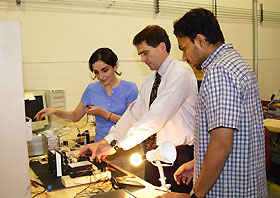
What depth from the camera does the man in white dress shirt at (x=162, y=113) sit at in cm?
186

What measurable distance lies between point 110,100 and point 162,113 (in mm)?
786

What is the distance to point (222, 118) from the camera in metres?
1.21

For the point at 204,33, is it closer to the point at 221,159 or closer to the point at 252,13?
the point at 221,159

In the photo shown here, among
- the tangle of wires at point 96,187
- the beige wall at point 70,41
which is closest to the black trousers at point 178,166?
the tangle of wires at point 96,187

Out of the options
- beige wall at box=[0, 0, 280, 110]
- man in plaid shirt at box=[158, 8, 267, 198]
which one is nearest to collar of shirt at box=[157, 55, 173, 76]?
man in plaid shirt at box=[158, 8, 267, 198]

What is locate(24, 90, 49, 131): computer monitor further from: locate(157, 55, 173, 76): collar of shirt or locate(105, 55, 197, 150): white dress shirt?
locate(157, 55, 173, 76): collar of shirt

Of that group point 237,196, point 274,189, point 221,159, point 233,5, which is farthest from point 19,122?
point 233,5

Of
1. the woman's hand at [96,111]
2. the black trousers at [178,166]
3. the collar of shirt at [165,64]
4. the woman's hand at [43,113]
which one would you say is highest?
the collar of shirt at [165,64]

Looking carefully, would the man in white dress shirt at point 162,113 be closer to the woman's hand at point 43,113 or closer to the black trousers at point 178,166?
the black trousers at point 178,166

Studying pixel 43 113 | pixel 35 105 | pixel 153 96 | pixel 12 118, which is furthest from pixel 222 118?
pixel 35 105

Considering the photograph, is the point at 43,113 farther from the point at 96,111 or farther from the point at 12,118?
the point at 12,118

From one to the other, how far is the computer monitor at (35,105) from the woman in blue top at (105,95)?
119mm

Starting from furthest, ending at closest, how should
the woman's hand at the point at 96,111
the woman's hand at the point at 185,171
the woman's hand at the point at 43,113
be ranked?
the woman's hand at the point at 43,113
the woman's hand at the point at 96,111
the woman's hand at the point at 185,171

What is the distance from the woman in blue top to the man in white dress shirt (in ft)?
0.89
